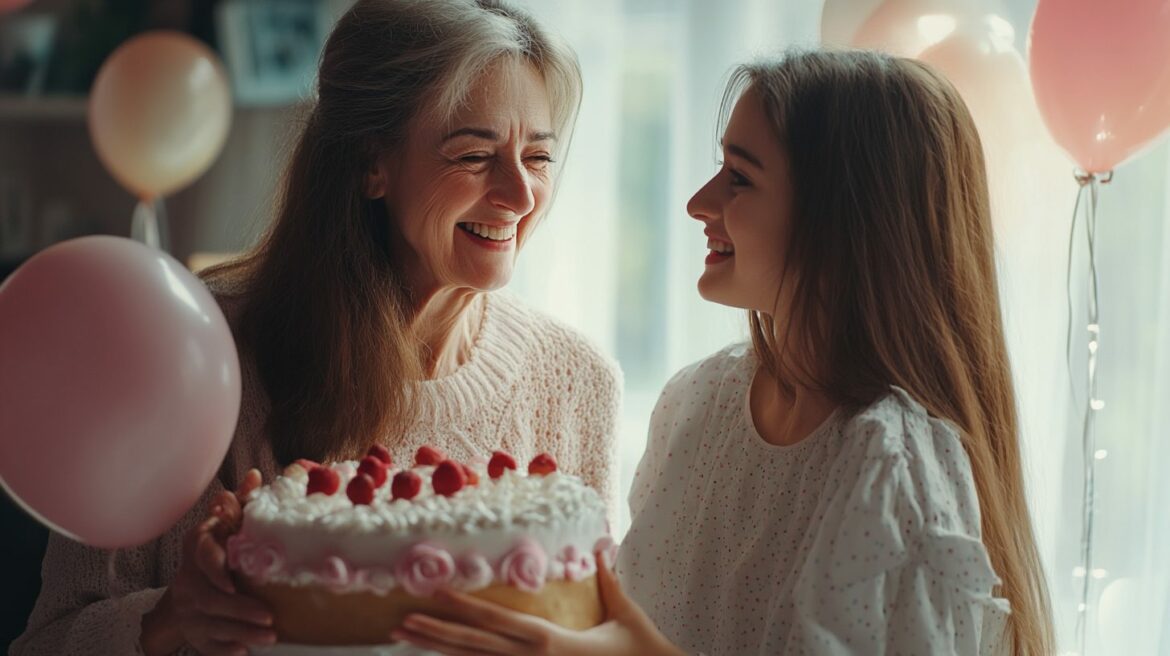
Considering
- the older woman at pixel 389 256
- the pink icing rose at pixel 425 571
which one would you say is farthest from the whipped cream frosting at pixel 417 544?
the older woman at pixel 389 256

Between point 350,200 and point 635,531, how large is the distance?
0.66 metres

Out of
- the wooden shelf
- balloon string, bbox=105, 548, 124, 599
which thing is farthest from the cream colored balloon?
balloon string, bbox=105, 548, 124, 599

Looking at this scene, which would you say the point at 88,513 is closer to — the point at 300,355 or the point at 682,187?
the point at 300,355

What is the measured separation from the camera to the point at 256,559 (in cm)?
119

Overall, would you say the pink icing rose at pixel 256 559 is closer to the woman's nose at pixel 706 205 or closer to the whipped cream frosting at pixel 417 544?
the whipped cream frosting at pixel 417 544

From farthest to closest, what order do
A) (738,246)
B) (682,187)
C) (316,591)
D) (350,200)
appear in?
(682,187) → (350,200) → (738,246) → (316,591)

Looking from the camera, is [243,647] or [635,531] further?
[635,531]

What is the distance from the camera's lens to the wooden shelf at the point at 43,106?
147 inches

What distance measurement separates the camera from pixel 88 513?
128 cm

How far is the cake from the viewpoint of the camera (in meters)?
1.16

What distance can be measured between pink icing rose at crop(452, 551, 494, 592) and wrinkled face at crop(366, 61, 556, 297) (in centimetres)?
67

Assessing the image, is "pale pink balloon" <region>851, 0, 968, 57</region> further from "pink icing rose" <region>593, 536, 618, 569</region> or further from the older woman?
"pink icing rose" <region>593, 536, 618, 569</region>

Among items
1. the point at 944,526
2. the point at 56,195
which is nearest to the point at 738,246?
the point at 944,526

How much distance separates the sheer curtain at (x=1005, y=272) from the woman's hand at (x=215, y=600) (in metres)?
0.91
